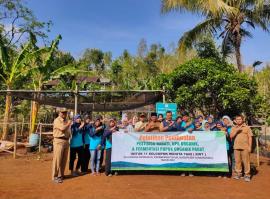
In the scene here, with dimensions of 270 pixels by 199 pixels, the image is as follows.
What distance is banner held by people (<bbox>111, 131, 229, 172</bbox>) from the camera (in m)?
9.41

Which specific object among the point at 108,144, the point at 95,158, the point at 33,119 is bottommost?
the point at 95,158

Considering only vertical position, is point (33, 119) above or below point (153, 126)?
above

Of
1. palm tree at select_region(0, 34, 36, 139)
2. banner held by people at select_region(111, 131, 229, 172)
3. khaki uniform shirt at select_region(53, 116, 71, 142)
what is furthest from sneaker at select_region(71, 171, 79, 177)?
palm tree at select_region(0, 34, 36, 139)

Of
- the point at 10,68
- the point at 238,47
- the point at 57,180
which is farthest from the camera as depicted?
the point at 10,68

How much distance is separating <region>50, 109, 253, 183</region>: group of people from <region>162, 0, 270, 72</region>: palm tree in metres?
5.81

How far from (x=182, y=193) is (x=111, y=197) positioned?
1.58 metres

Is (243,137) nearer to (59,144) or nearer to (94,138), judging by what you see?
(94,138)

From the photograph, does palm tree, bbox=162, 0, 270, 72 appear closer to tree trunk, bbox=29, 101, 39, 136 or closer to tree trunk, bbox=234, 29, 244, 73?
tree trunk, bbox=234, 29, 244, 73

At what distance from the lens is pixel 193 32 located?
16.7 metres

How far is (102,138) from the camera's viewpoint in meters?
9.80

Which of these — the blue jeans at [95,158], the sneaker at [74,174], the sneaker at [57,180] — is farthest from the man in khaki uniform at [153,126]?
the sneaker at [57,180]

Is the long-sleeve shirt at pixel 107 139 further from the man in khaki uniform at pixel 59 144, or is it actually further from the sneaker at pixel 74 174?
the man in khaki uniform at pixel 59 144

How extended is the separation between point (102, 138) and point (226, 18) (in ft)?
31.6

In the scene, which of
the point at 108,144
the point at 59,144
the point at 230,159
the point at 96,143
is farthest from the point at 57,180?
the point at 230,159
